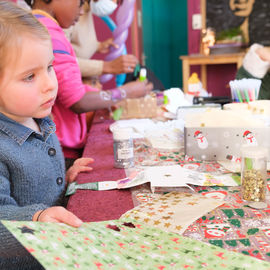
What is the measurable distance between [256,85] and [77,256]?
93cm

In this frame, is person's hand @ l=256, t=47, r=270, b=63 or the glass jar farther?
person's hand @ l=256, t=47, r=270, b=63

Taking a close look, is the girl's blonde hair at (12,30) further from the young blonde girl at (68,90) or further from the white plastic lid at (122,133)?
the young blonde girl at (68,90)

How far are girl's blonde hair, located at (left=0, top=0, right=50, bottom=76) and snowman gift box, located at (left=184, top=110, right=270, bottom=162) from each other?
0.50 m

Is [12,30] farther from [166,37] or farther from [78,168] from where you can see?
[166,37]

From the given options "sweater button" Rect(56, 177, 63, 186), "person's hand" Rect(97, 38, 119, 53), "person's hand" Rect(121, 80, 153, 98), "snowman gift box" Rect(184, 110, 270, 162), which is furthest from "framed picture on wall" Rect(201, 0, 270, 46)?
"sweater button" Rect(56, 177, 63, 186)

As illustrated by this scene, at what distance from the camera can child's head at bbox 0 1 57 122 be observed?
2.62 feet

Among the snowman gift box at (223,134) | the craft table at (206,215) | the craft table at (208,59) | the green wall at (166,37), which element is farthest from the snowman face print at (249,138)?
the green wall at (166,37)

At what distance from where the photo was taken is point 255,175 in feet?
2.56

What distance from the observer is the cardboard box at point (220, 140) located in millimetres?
1019

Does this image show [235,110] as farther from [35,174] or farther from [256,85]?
[35,174]

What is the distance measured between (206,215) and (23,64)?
0.49 metres

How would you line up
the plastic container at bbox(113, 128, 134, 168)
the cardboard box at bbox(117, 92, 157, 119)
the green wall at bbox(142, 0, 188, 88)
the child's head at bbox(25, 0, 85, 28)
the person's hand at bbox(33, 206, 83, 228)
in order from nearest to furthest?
the person's hand at bbox(33, 206, 83, 228)
the plastic container at bbox(113, 128, 134, 168)
the child's head at bbox(25, 0, 85, 28)
the cardboard box at bbox(117, 92, 157, 119)
the green wall at bbox(142, 0, 188, 88)

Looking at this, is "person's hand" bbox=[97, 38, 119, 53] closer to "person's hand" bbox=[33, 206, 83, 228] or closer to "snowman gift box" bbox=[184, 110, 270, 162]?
"snowman gift box" bbox=[184, 110, 270, 162]

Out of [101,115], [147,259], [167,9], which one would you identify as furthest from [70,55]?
[167,9]
